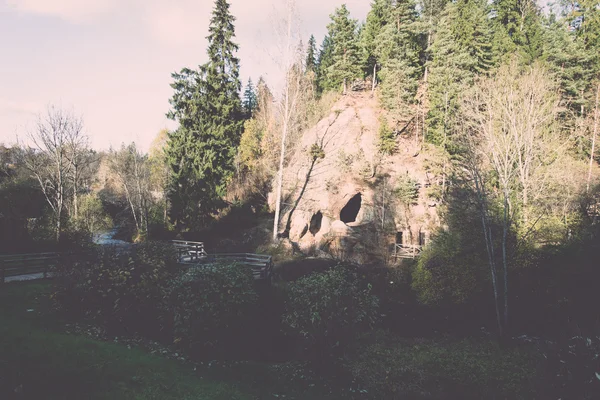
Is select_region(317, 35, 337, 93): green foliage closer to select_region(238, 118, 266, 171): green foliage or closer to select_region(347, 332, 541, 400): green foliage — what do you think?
select_region(238, 118, 266, 171): green foliage

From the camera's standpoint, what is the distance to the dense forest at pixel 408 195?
38.3 ft

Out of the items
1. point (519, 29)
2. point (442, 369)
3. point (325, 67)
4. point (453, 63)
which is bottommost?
point (442, 369)

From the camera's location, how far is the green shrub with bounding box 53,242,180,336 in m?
11.9

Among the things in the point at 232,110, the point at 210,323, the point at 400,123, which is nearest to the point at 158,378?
the point at 210,323

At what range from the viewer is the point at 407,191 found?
30688mm

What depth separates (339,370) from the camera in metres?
11.5

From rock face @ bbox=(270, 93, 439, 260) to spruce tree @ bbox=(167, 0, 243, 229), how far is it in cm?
749

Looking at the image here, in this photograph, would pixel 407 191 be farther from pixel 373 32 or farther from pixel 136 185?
pixel 136 185

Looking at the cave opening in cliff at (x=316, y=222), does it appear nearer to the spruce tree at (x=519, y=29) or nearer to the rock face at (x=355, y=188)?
the rock face at (x=355, y=188)

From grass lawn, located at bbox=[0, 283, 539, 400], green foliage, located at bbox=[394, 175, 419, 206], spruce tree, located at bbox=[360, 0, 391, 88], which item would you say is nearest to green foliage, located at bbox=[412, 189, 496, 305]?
grass lawn, located at bbox=[0, 283, 539, 400]

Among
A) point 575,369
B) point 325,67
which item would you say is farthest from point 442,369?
point 325,67

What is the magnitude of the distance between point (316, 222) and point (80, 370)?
27030 mm

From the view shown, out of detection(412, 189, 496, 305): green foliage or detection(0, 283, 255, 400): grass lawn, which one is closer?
detection(0, 283, 255, 400): grass lawn

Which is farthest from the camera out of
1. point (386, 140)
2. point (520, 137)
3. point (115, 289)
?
point (386, 140)
